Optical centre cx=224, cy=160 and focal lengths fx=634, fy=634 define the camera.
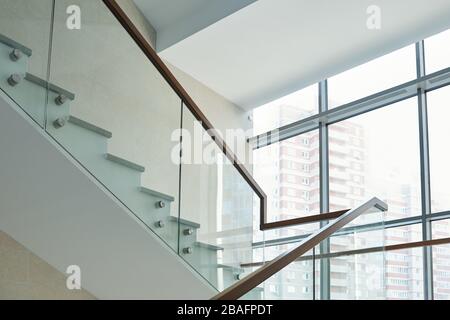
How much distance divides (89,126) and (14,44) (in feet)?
2.07

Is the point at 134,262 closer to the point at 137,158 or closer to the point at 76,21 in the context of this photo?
the point at 137,158

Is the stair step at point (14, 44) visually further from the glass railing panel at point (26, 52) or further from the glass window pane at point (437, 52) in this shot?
the glass window pane at point (437, 52)

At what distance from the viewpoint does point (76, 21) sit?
3.70 meters

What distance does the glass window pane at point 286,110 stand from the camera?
324 inches

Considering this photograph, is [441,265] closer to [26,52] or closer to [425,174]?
[425,174]

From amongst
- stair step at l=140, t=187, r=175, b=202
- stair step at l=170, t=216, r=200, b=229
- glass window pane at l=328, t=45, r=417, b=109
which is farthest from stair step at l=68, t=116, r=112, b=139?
glass window pane at l=328, t=45, r=417, b=109

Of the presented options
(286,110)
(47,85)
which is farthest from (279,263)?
(286,110)

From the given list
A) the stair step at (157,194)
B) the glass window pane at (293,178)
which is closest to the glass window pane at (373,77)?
the glass window pane at (293,178)

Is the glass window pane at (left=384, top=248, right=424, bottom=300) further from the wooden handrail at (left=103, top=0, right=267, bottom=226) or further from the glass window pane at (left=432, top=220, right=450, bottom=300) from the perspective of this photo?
the wooden handrail at (left=103, top=0, right=267, bottom=226)

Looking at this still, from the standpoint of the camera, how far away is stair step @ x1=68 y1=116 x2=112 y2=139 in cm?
364

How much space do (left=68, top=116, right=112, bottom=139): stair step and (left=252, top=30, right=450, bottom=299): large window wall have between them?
2.69 m

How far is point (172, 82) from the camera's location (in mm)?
4262

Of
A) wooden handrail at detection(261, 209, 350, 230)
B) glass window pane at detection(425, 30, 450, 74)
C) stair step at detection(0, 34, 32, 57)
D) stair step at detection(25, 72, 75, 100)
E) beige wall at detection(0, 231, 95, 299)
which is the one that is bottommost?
beige wall at detection(0, 231, 95, 299)

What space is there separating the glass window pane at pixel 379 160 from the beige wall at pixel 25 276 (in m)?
3.72
